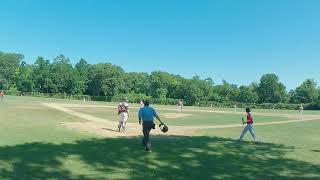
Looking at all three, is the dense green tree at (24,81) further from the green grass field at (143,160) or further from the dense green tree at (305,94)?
the green grass field at (143,160)

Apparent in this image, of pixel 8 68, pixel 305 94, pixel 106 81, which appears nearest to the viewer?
pixel 106 81

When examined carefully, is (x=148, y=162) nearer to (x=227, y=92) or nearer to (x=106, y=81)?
(x=106, y=81)

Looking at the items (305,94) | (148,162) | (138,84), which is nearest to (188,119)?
(148,162)

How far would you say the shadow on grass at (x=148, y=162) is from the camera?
39.7ft

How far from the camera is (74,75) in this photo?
13038 cm

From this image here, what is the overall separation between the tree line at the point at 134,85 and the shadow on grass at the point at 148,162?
99015 millimetres

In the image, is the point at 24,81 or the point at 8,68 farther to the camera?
the point at 8,68

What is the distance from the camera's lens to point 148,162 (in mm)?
13844

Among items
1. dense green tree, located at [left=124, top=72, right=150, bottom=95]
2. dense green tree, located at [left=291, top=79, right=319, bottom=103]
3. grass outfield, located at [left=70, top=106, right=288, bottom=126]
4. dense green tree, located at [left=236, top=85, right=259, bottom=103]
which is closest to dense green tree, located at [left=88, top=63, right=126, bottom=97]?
dense green tree, located at [left=124, top=72, right=150, bottom=95]

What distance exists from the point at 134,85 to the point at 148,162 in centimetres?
12925

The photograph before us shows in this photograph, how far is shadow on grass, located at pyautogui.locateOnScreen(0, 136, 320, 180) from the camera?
12094 millimetres

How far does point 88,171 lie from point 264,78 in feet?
449

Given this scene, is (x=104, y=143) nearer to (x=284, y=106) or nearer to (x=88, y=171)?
(x=88, y=171)

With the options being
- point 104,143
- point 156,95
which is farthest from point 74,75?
point 104,143
